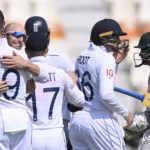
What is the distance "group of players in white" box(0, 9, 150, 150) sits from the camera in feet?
30.2

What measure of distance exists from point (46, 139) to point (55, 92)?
464 mm

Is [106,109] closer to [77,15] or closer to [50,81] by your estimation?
[50,81]

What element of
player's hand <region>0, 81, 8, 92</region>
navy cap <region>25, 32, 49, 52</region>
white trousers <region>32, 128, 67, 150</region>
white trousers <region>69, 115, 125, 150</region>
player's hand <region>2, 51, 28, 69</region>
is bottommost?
white trousers <region>69, 115, 125, 150</region>

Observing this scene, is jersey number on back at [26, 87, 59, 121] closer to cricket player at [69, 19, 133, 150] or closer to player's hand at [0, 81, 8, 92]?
player's hand at [0, 81, 8, 92]

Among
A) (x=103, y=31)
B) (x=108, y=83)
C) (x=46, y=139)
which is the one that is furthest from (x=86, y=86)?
(x=46, y=139)

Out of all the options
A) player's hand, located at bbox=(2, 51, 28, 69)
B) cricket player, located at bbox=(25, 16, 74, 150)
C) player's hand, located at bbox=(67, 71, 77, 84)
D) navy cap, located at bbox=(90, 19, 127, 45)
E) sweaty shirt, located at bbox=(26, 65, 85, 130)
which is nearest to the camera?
player's hand, located at bbox=(2, 51, 28, 69)

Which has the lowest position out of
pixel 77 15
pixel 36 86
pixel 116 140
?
pixel 77 15

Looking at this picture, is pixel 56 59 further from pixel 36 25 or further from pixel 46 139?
pixel 46 139

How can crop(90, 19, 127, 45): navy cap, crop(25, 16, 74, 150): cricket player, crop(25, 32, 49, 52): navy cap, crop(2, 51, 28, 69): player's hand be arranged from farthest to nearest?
crop(25, 16, 74, 150): cricket player → crop(90, 19, 127, 45): navy cap → crop(25, 32, 49, 52): navy cap → crop(2, 51, 28, 69): player's hand


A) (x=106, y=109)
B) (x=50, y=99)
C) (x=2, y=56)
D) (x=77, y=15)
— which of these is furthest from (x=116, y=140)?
Answer: (x=77, y=15)

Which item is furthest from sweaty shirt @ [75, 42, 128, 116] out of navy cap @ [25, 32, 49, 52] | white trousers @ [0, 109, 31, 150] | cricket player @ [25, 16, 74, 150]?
white trousers @ [0, 109, 31, 150]

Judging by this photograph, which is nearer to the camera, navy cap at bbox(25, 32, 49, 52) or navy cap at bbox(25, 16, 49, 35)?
navy cap at bbox(25, 32, 49, 52)

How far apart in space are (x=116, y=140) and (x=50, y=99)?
1.14 meters

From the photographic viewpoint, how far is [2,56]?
912 centimetres
